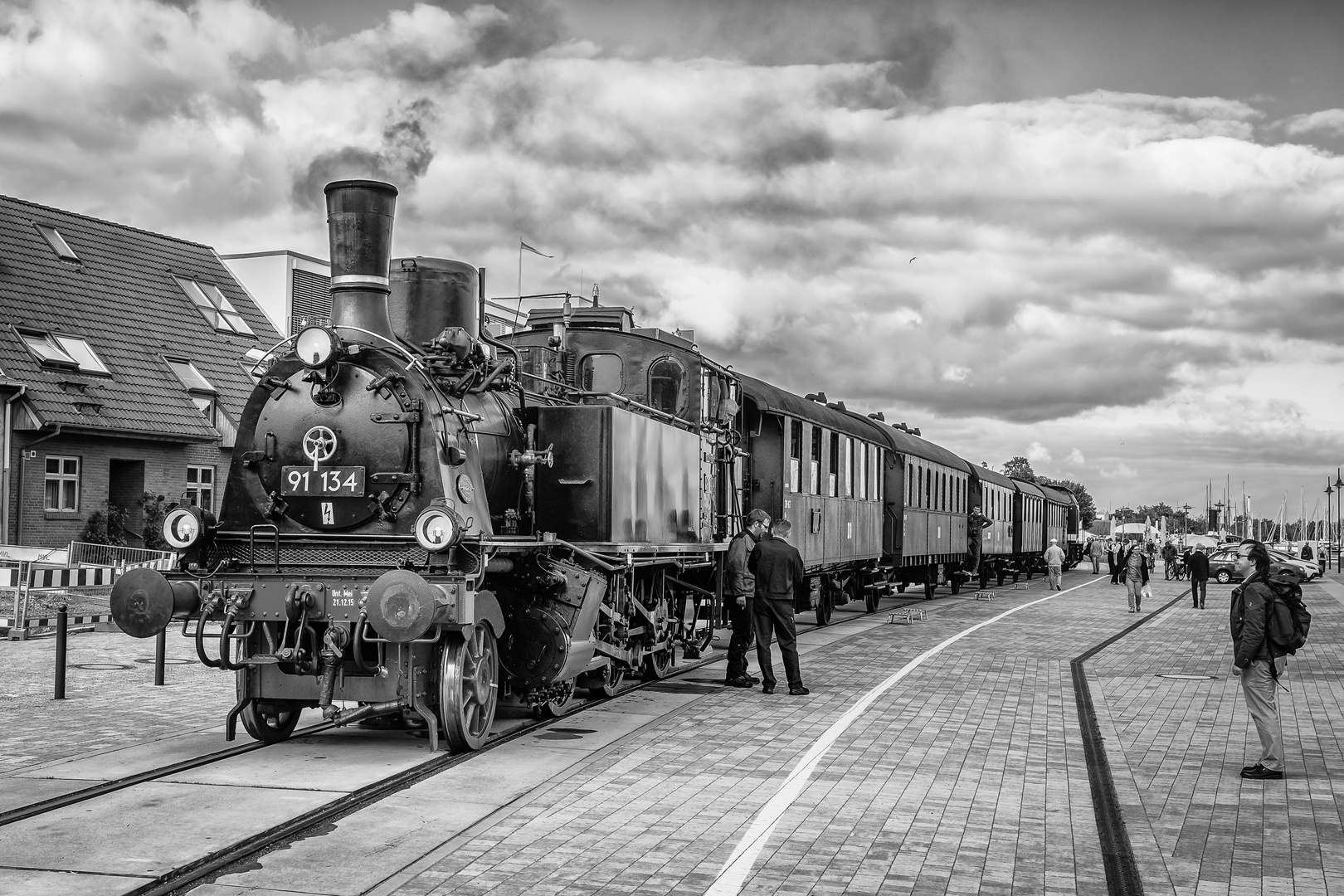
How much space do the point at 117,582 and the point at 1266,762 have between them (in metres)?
7.49

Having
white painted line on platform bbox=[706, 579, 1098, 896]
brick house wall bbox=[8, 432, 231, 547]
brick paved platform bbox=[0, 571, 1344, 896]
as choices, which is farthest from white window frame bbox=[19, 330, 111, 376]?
white painted line on platform bbox=[706, 579, 1098, 896]

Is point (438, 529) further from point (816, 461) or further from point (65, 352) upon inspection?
point (65, 352)

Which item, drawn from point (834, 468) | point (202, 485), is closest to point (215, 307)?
point (202, 485)

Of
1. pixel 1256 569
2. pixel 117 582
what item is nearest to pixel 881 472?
pixel 1256 569

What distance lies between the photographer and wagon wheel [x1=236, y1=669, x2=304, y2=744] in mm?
8734

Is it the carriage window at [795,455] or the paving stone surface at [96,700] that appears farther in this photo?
the carriage window at [795,455]

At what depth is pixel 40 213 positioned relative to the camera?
27109mm

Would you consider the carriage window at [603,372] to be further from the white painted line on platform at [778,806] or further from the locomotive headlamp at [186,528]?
the locomotive headlamp at [186,528]

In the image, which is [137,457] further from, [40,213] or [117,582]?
[117,582]

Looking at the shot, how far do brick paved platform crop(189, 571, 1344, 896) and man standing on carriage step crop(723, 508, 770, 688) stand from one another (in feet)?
2.42

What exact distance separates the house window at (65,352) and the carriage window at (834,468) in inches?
538

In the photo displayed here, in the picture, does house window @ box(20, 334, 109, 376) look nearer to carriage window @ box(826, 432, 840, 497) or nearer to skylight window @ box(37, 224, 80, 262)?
skylight window @ box(37, 224, 80, 262)

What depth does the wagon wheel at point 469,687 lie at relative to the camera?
27.9 feet

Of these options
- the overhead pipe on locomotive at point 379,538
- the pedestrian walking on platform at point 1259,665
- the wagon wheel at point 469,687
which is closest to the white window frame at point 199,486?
the overhead pipe on locomotive at point 379,538
